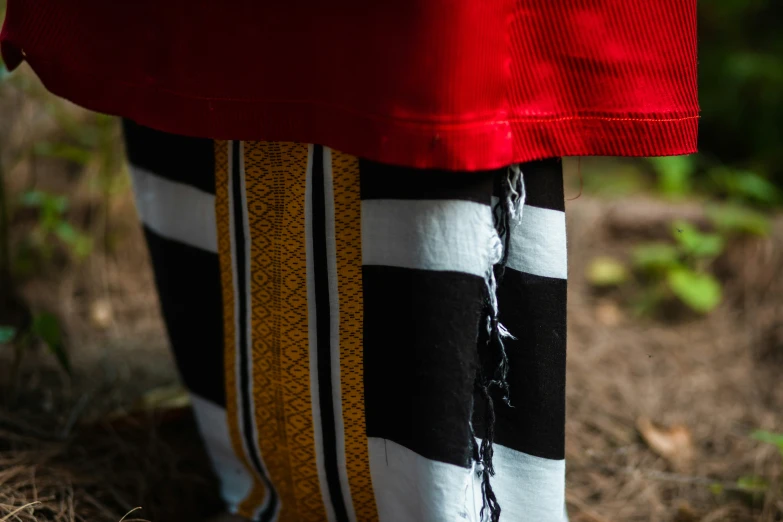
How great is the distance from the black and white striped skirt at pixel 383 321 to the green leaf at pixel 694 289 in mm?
1179

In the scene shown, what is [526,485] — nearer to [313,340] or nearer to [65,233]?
[313,340]

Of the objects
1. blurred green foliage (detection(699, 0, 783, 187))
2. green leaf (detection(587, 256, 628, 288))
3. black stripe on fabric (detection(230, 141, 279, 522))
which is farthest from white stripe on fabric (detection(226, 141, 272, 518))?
blurred green foliage (detection(699, 0, 783, 187))

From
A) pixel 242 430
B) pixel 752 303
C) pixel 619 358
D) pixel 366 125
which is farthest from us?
pixel 752 303

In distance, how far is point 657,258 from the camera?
73.3 inches

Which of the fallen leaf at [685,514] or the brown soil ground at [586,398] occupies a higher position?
the brown soil ground at [586,398]

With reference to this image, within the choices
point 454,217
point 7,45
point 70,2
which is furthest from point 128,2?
point 454,217

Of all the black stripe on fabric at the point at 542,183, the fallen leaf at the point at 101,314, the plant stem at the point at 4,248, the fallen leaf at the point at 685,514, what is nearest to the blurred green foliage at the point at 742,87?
the fallen leaf at the point at 685,514

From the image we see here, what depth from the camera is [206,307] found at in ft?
3.23

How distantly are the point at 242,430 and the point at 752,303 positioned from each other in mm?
1499

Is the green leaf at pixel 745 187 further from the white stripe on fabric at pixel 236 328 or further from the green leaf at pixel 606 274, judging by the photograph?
the white stripe on fabric at pixel 236 328

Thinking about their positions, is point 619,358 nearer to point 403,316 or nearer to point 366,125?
point 403,316

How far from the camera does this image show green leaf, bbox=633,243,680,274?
1853 mm

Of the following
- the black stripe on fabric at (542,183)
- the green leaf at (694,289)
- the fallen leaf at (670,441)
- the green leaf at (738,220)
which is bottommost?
the fallen leaf at (670,441)

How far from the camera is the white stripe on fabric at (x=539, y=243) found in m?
0.71
